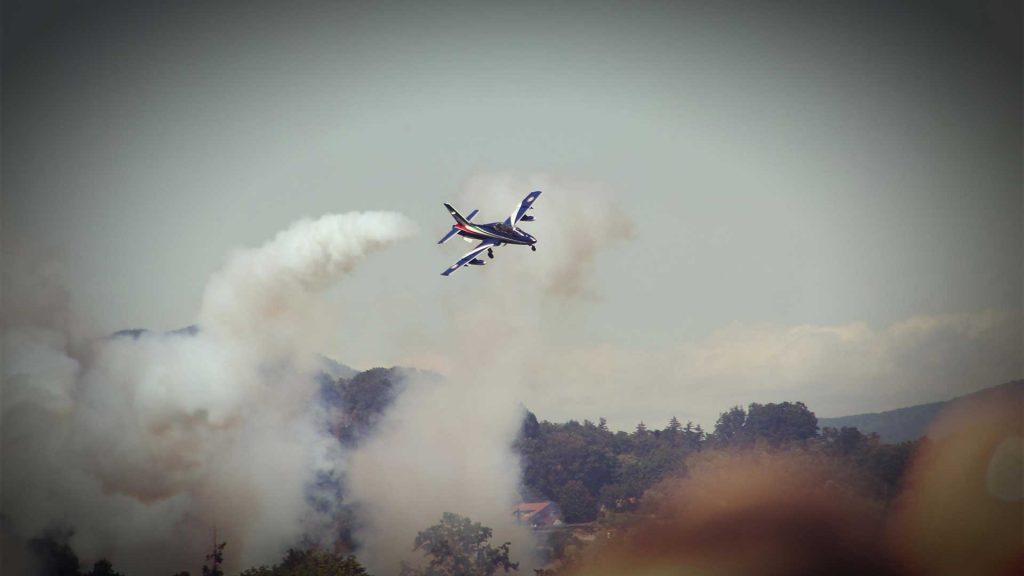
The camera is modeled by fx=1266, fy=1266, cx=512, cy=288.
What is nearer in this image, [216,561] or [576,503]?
[216,561]

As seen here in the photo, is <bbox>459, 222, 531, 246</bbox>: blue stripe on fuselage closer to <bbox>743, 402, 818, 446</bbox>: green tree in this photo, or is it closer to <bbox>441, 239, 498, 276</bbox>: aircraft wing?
<bbox>441, 239, 498, 276</bbox>: aircraft wing

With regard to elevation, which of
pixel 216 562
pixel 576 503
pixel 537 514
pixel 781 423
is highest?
pixel 781 423

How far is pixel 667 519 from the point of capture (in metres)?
94.9

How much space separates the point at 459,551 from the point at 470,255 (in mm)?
26036

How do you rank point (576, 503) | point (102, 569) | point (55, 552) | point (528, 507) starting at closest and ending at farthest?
point (102, 569) → point (55, 552) → point (528, 507) → point (576, 503)

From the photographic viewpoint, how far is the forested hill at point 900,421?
11544 centimetres

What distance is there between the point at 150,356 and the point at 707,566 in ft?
154

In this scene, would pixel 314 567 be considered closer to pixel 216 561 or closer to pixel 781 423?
pixel 216 561

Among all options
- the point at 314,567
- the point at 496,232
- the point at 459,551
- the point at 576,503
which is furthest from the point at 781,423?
the point at 314,567

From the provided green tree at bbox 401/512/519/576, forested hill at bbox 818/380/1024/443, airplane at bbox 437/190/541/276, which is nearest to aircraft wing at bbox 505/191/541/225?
airplane at bbox 437/190/541/276

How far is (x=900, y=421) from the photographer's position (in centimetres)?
12356

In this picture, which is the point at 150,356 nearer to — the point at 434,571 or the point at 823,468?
the point at 434,571

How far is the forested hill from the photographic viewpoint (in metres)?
115

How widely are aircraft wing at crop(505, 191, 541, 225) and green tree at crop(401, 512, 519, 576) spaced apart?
26.3 meters
